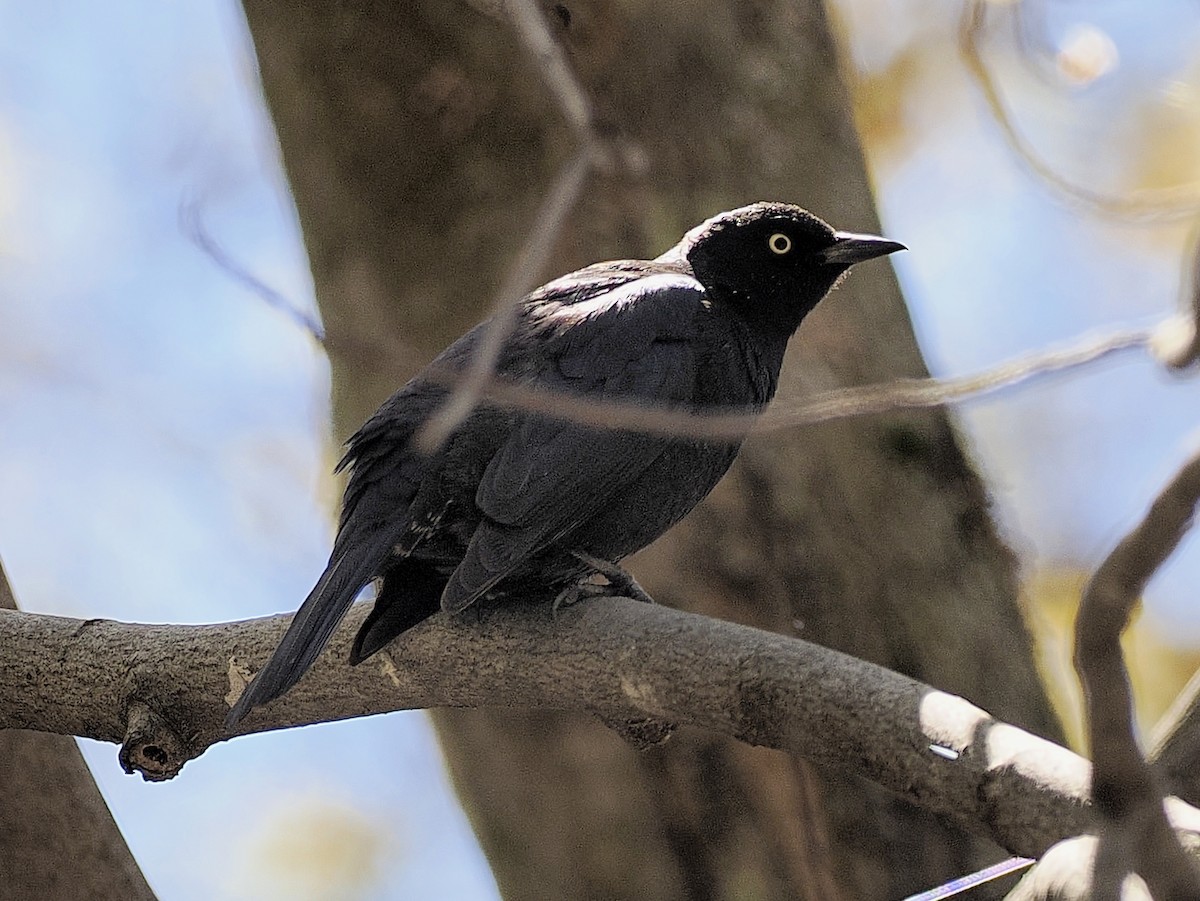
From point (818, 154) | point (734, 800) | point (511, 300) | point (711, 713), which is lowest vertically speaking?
point (734, 800)

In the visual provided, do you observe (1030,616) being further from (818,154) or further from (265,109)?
(265,109)

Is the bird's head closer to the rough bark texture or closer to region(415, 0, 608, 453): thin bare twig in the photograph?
region(415, 0, 608, 453): thin bare twig

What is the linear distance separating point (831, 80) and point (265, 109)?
83.5 inches

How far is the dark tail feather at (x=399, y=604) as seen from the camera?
320 centimetres

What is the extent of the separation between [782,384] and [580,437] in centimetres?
142

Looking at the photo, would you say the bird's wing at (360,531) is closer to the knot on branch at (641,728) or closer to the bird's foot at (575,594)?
the bird's foot at (575,594)

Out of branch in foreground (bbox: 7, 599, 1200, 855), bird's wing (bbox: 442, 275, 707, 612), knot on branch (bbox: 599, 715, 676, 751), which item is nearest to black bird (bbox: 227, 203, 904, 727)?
bird's wing (bbox: 442, 275, 707, 612)

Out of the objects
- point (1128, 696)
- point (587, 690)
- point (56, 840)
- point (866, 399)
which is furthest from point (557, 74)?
point (56, 840)

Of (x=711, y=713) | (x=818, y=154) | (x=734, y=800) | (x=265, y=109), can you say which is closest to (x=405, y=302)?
(x=265, y=109)

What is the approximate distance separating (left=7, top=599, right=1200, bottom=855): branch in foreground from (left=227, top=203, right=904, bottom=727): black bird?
0.43 ft

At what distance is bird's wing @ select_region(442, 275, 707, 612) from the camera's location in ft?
11.1

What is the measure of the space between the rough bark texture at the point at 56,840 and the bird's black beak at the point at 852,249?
2.51 meters

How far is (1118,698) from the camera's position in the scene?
1.78 meters

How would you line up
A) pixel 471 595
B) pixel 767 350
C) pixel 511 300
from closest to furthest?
pixel 511 300, pixel 471 595, pixel 767 350
